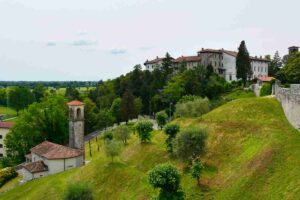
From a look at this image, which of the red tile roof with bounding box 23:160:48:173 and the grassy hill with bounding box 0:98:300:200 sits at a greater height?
the grassy hill with bounding box 0:98:300:200

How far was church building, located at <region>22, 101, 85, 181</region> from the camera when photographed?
205 ft

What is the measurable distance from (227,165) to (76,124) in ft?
114

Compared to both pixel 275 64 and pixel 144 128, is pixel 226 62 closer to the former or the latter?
pixel 275 64

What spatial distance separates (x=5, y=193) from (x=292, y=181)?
41.6m

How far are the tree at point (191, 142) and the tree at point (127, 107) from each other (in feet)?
187

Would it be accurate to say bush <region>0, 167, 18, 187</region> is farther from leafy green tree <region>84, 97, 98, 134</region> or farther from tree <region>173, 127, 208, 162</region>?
tree <region>173, 127, 208, 162</region>

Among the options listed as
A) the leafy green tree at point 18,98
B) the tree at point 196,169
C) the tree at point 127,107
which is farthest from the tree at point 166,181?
the leafy green tree at point 18,98

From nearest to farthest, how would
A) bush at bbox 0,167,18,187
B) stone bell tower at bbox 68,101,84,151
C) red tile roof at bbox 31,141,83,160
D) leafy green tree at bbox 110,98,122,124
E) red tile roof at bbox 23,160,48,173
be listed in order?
red tile roof at bbox 23,160,48,173 < red tile roof at bbox 31,141,83,160 < bush at bbox 0,167,18,187 < stone bell tower at bbox 68,101,84,151 < leafy green tree at bbox 110,98,122,124

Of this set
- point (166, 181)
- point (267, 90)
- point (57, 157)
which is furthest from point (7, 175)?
point (267, 90)

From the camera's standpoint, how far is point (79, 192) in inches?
1539

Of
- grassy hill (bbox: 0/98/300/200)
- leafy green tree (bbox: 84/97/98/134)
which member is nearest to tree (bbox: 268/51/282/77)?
leafy green tree (bbox: 84/97/98/134)

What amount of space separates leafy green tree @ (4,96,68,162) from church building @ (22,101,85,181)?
49.4 ft

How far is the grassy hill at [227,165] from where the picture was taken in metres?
37.2

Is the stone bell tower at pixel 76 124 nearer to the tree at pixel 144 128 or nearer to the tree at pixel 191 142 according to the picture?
the tree at pixel 144 128
